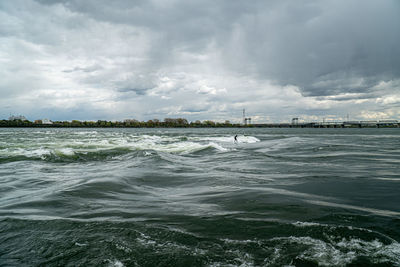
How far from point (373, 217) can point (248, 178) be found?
3998mm

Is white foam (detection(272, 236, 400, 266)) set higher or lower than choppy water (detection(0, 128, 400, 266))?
higher

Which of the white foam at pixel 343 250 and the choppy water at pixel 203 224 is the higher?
the white foam at pixel 343 250

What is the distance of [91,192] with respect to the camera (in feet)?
19.4

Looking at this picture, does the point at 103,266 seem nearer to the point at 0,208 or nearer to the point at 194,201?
the point at 194,201

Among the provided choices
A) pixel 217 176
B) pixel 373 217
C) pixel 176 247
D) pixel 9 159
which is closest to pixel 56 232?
pixel 176 247

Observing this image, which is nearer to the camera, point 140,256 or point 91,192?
point 140,256

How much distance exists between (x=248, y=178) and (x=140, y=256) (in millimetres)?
5463

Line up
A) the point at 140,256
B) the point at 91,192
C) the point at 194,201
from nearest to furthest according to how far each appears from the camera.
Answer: the point at 140,256
the point at 194,201
the point at 91,192

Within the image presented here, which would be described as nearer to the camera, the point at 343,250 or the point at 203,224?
the point at 343,250

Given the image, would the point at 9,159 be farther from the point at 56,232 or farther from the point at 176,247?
the point at 176,247

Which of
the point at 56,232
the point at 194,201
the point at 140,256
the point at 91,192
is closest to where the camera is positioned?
the point at 140,256

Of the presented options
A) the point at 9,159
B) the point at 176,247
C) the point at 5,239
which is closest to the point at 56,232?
the point at 5,239

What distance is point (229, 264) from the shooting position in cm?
265

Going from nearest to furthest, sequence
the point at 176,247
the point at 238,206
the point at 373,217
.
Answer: the point at 176,247, the point at 373,217, the point at 238,206
